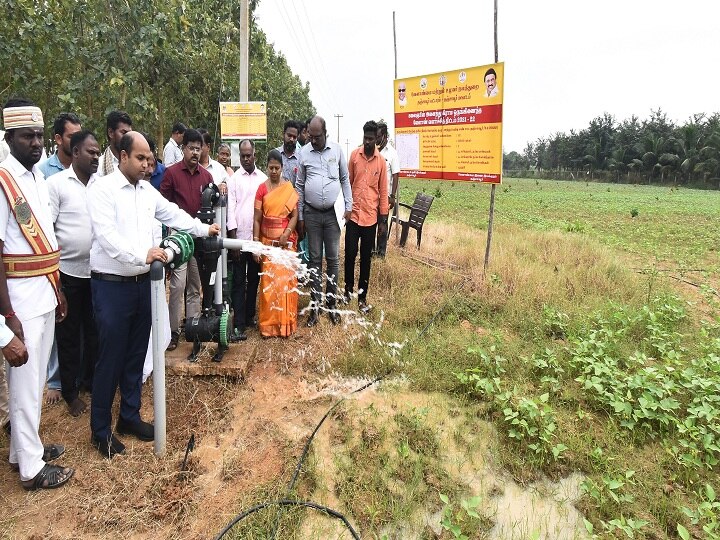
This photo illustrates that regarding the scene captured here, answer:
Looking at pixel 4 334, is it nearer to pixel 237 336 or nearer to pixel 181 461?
pixel 181 461

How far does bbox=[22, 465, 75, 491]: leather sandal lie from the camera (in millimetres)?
2500

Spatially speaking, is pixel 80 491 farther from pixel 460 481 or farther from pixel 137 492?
pixel 460 481

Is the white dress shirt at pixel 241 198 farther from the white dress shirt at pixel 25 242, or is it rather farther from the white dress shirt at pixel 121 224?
the white dress shirt at pixel 25 242

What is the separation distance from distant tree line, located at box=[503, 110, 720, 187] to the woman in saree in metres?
57.0

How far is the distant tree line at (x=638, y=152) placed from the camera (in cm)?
4869

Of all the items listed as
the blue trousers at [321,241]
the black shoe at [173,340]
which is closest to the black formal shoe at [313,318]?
the blue trousers at [321,241]

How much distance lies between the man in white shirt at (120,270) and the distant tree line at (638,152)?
58.7m

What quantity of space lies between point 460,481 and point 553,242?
22.2ft

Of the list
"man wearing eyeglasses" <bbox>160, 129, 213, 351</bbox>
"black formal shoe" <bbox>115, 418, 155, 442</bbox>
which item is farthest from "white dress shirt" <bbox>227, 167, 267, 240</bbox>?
"black formal shoe" <bbox>115, 418, 155, 442</bbox>

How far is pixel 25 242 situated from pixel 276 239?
225 cm

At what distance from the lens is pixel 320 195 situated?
4629 millimetres

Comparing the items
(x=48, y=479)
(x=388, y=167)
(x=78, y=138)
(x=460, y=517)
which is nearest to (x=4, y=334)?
(x=48, y=479)

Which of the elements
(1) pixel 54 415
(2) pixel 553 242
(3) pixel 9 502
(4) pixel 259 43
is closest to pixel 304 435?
(3) pixel 9 502

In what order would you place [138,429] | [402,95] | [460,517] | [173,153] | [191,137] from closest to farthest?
[460,517]
[138,429]
[191,137]
[173,153]
[402,95]
